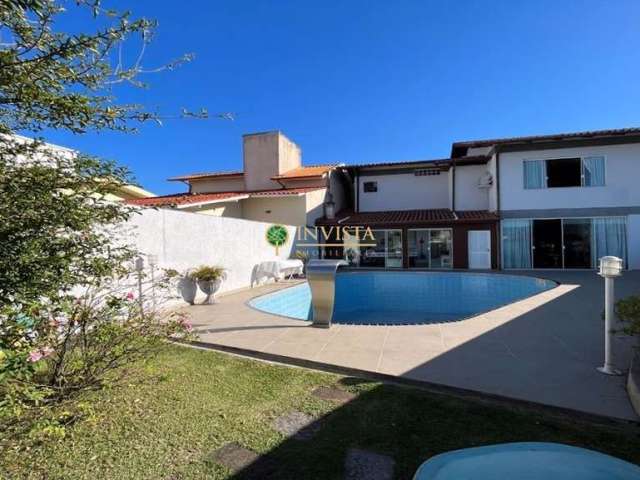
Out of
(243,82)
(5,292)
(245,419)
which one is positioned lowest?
(245,419)

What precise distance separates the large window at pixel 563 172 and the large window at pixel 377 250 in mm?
7557

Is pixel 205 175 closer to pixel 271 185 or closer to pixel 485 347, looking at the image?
pixel 271 185

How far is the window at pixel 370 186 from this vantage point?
76.1ft

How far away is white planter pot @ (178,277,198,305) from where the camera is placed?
1022cm

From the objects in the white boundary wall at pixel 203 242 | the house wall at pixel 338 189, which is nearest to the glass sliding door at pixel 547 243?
the house wall at pixel 338 189

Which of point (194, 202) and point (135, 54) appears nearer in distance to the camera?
point (135, 54)

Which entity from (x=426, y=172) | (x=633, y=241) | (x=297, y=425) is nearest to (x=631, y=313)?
(x=297, y=425)

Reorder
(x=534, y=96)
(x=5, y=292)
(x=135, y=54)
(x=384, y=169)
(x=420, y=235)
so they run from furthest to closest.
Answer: (x=384, y=169)
(x=420, y=235)
(x=534, y=96)
(x=135, y=54)
(x=5, y=292)

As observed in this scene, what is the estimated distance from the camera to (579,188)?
17.5 m

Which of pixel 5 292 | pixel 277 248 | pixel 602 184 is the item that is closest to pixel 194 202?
pixel 277 248

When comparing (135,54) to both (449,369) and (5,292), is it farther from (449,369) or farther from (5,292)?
(449,369)

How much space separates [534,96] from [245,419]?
51.6 feet

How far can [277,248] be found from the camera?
53.8 ft

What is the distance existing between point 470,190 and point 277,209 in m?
12.1
